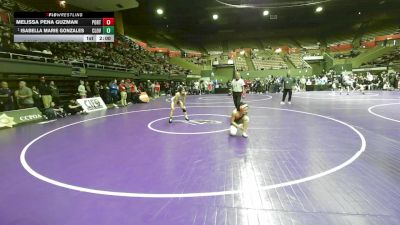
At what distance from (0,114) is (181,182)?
924 cm

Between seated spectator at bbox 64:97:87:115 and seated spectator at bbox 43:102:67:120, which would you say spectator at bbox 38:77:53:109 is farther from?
seated spectator at bbox 64:97:87:115

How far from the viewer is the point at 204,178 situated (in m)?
4.39

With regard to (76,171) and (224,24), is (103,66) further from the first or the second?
(224,24)

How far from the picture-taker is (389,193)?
145 inches

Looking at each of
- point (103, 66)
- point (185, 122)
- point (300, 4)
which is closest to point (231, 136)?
point (185, 122)

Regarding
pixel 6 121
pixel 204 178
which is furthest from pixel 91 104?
pixel 204 178

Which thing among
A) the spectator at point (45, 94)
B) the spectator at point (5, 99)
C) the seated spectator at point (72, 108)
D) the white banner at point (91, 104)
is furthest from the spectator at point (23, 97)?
the white banner at point (91, 104)

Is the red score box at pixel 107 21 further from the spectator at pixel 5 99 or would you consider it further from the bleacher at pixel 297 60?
the bleacher at pixel 297 60

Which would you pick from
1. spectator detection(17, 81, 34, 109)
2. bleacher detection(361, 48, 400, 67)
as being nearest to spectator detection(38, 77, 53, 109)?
spectator detection(17, 81, 34, 109)

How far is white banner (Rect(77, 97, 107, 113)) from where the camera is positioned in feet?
47.1

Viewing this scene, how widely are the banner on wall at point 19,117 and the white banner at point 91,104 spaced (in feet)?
8.35

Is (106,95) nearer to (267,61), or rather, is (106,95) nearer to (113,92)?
(113,92)

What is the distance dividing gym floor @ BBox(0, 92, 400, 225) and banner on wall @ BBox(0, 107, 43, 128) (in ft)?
8.56

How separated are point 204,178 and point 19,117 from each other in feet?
32.1
